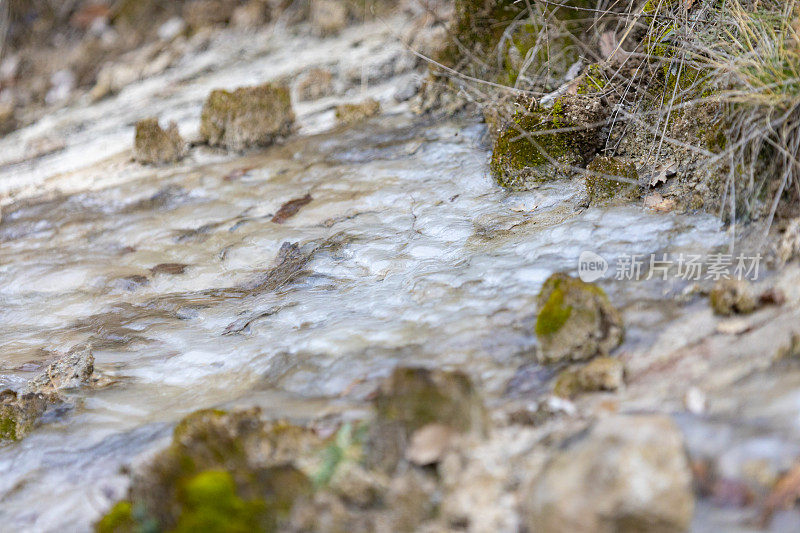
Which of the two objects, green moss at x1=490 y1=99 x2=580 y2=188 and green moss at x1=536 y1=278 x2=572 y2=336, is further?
→ green moss at x1=490 y1=99 x2=580 y2=188

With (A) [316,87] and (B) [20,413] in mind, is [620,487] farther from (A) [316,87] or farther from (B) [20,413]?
(A) [316,87]

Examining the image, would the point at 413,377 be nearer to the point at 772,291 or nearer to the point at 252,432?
the point at 252,432

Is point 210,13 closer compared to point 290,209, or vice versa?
point 290,209

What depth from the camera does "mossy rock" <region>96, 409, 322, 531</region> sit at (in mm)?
1484

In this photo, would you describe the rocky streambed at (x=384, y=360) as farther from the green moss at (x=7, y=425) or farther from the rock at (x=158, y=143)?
the rock at (x=158, y=143)

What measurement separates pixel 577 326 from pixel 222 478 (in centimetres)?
109

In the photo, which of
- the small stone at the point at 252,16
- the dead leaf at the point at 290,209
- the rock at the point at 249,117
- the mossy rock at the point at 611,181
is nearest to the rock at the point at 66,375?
the dead leaf at the point at 290,209

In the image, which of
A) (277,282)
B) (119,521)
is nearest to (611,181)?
(277,282)

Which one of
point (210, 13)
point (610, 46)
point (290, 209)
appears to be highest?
point (210, 13)

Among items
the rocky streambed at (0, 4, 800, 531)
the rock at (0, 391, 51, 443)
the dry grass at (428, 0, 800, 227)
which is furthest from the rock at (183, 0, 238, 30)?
the rock at (0, 391, 51, 443)

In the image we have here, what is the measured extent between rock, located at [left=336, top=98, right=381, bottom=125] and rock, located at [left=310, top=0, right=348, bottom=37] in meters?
2.14

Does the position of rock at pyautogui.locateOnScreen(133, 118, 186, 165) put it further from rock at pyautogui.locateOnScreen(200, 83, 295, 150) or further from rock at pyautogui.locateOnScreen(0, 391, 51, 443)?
rock at pyautogui.locateOnScreen(0, 391, 51, 443)

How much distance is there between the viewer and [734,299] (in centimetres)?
197

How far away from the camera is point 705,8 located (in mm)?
→ 2846
